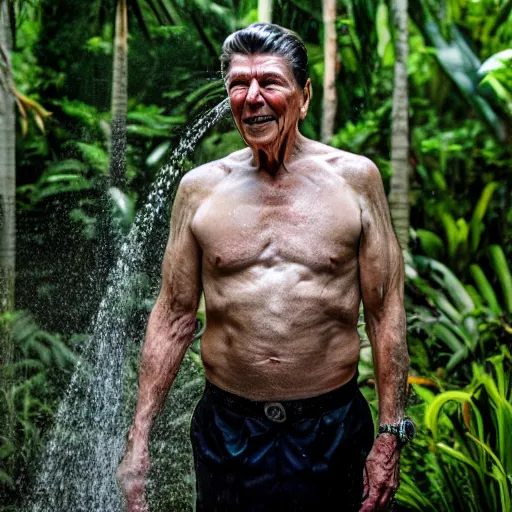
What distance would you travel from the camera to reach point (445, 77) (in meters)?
5.91

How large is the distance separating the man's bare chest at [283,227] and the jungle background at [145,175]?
5.58 feet

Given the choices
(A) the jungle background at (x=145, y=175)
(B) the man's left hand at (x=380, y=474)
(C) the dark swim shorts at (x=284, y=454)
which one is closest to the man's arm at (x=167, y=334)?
(C) the dark swim shorts at (x=284, y=454)

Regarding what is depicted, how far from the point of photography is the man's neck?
2.05 meters

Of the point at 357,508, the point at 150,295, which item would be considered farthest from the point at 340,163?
the point at 150,295

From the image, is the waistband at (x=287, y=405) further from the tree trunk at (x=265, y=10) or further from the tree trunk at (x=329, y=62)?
the tree trunk at (x=329, y=62)

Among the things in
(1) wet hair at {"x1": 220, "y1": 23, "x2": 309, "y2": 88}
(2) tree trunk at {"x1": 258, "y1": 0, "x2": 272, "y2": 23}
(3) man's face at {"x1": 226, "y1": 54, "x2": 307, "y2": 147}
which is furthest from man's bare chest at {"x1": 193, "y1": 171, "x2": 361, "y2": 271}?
(2) tree trunk at {"x1": 258, "y1": 0, "x2": 272, "y2": 23}

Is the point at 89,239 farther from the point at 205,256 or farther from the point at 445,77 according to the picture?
the point at 445,77

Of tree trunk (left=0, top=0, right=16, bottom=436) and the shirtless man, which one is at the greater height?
the shirtless man

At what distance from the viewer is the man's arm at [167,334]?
2.17m

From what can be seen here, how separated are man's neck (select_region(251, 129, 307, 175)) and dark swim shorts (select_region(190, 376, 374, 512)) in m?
0.55

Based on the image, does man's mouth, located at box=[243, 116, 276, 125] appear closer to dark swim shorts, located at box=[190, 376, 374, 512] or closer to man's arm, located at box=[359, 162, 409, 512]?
man's arm, located at box=[359, 162, 409, 512]

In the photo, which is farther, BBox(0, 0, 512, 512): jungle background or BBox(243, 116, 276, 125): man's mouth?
BBox(0, 0, 512, 512): jungle background

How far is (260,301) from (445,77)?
4.28 metres

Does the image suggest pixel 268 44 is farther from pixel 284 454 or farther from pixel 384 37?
pixel 384 37
